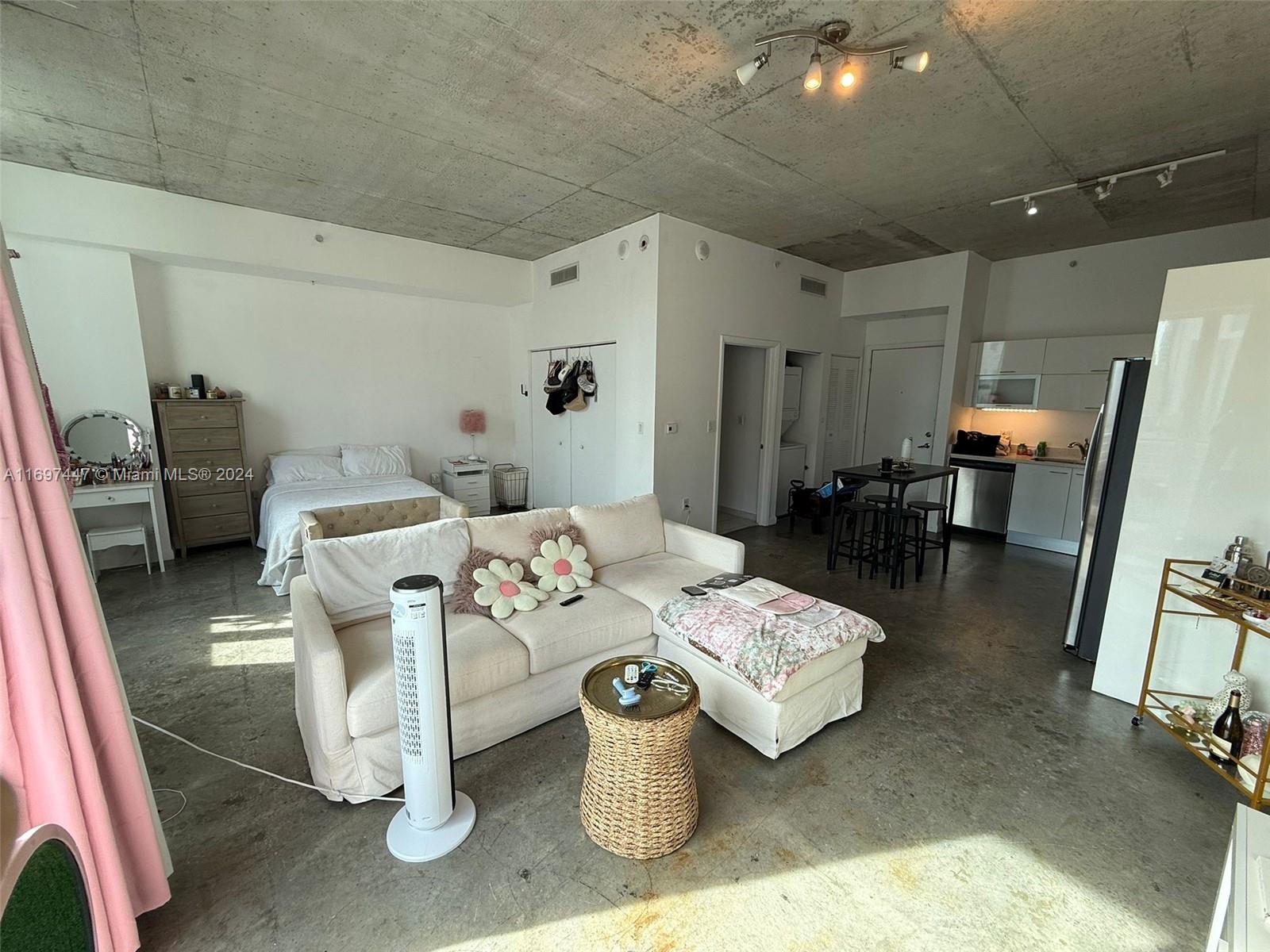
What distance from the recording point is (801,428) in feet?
21.0

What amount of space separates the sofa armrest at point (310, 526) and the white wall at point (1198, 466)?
13.8 feet

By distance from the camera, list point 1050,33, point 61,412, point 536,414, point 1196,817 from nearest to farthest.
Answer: point 1196,817 → point 1050,33 → point 61,412 → point 536,414

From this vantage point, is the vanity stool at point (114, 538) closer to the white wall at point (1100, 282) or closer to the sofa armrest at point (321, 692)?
the sofa armrest at point (321, 692)

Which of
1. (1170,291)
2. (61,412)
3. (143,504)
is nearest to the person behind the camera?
(1170,291)

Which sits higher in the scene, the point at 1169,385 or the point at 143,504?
the point at 1169,385

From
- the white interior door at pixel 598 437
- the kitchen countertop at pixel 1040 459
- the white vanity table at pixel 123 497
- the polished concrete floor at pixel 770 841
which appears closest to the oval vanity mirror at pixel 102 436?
the white vanity table at pixel 123 497

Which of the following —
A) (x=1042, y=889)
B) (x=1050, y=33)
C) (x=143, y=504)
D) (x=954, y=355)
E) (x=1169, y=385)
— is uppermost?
(x=1050, y=33)

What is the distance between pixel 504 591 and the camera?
2.46m

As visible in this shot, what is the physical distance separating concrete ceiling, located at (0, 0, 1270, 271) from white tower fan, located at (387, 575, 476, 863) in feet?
7.76

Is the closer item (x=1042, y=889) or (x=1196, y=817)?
(x=1042, y=889)

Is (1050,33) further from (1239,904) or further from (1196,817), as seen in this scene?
(1196,817)

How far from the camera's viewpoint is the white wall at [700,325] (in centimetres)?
451

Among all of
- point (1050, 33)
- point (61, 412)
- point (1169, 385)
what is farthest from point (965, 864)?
point (61, 412)

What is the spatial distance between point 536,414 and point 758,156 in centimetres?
381
